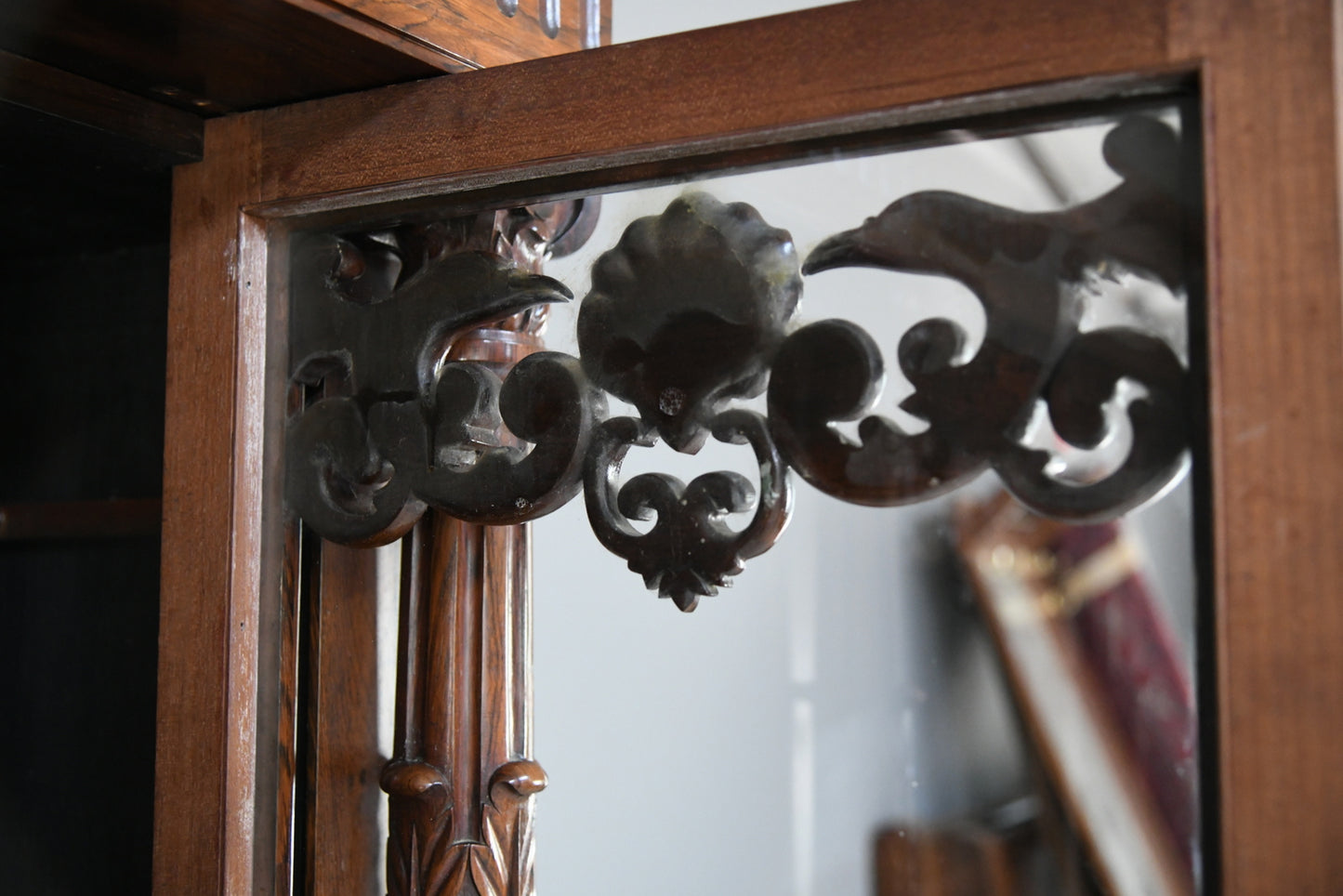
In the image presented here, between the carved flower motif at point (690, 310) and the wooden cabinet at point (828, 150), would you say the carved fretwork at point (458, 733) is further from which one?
the carved flower motif at point (690, 310)

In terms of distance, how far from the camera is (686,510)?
0.56 meters

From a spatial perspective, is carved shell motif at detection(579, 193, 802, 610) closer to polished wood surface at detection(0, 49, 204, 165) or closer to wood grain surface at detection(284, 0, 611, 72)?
wood grain surface at detection(284, 0, 611, 72)

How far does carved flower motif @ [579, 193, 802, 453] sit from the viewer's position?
0.54 meters

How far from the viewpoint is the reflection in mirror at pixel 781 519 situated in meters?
0.46

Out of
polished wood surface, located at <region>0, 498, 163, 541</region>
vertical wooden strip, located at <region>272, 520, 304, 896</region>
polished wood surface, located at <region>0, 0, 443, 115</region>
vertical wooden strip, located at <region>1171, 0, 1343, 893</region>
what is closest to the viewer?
vertical wooden strip, located at <region>1171, 0, 1343, 893</region>

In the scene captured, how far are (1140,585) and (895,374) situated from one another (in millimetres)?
133

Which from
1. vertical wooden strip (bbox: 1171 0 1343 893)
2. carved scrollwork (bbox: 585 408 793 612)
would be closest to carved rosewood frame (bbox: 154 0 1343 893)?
vertical wooden strip (bbox: 1171 0 1343 893)

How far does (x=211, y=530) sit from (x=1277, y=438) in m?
0.52

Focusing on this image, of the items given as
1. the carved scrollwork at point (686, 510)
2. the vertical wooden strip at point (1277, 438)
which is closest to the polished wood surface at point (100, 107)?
the carved scrollwork at point (686, 510)

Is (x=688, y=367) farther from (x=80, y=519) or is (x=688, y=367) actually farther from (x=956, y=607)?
(x=80, y=519)

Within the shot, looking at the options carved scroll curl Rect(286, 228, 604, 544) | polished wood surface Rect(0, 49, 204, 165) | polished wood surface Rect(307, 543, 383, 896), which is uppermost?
polished wood surface Rect(0, 49, 204, 165)

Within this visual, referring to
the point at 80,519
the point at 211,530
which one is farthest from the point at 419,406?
the point at 80,519

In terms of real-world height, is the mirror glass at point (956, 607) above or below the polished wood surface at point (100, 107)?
below

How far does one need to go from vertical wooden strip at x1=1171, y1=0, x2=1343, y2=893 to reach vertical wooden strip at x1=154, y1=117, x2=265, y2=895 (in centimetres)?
48
